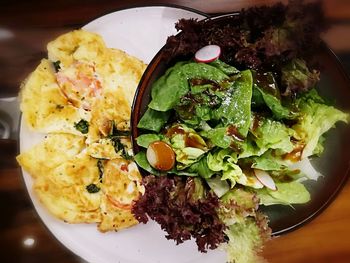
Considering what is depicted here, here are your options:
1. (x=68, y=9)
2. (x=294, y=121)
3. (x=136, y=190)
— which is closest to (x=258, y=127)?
(x=294, y=121)

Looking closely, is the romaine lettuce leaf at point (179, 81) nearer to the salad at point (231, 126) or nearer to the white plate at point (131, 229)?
the salad at point (231, 126)

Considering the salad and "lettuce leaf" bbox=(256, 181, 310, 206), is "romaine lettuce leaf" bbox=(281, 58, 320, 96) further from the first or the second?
"lettuce leaf" bbox=(256, 181, 310, 206)

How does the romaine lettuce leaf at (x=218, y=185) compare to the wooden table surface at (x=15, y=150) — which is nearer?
the romaine lettuce leaf at (x=218, y=185)

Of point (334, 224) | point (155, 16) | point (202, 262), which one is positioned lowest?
point (202, 262)

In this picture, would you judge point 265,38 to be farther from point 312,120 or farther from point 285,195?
point 285,195

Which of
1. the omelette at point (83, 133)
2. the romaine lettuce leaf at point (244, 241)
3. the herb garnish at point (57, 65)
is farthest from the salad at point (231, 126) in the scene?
the herb garnish at point (57, 65)

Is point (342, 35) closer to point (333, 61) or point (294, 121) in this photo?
point (333, 61)

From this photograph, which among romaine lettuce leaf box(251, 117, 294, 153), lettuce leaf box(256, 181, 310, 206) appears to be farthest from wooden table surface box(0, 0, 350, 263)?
romaine lettuce leaf box(251, 117, 294, 153)
